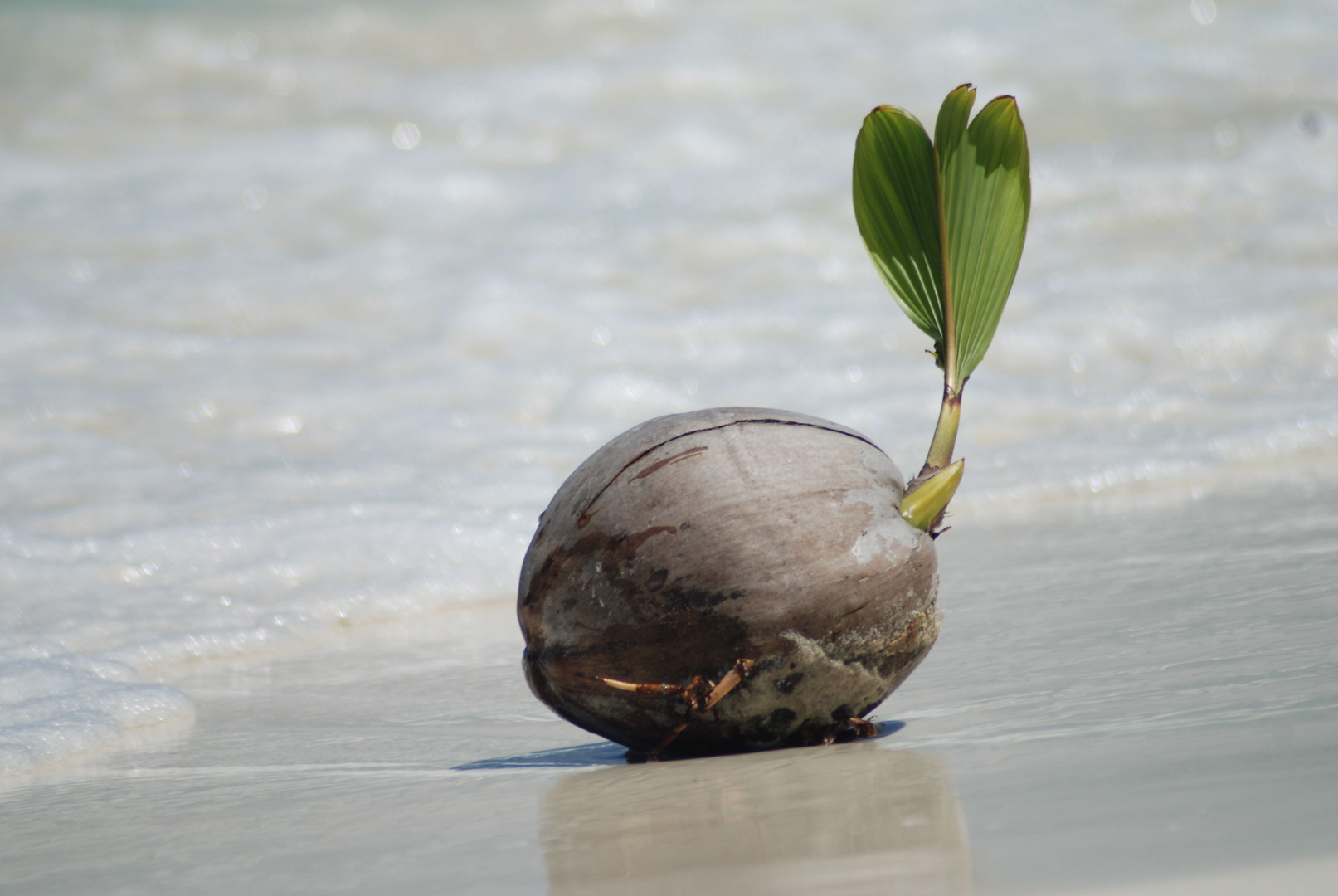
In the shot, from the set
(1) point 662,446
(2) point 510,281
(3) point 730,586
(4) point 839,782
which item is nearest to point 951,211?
(1) point 662,446

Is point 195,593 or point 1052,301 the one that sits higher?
point 1052,301

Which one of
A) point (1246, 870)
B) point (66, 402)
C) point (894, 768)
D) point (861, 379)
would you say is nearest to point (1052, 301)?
point (861, 379)

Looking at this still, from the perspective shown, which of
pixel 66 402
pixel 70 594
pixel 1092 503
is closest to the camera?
pixel 70 594

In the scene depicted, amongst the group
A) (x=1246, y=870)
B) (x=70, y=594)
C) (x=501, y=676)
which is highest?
(x=1246, y=870)

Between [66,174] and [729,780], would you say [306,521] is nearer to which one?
[729,780]

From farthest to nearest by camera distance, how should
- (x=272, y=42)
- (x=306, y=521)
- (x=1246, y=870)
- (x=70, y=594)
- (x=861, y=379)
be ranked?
(x=272, y=42) → (x=861, y=379) → (x=306, y=521) → (x=70, y=594) → (x=1246, y=870)

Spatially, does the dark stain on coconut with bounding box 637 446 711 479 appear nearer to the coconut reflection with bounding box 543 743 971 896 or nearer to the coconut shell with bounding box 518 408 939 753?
the coconut shell with bounding box 518 408 939 753

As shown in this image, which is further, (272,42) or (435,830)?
(272,42)
